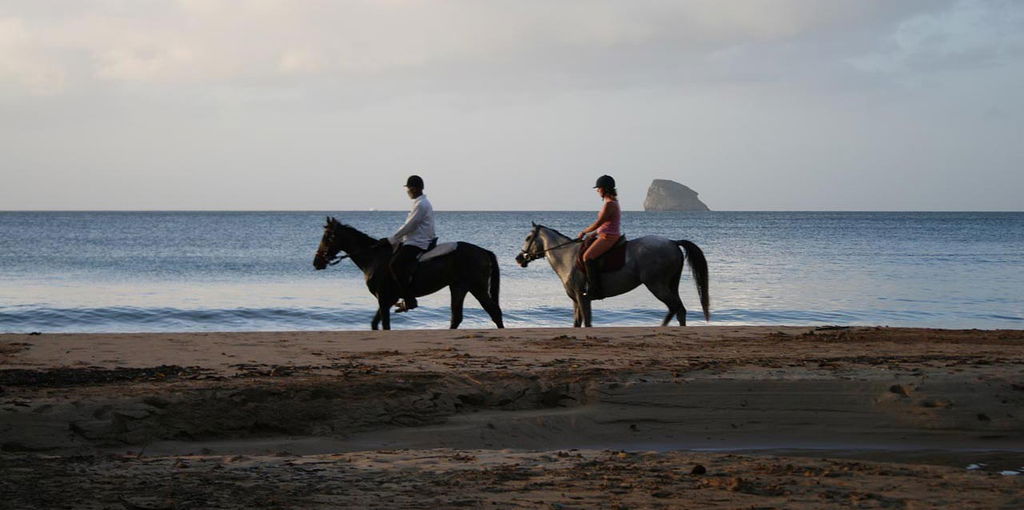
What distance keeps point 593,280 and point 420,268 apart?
2.43 meters

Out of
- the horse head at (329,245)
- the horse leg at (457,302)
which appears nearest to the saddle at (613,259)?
the horse leg at (457,302)

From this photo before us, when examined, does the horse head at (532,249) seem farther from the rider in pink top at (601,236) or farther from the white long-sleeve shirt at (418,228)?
the white long-sleeve shirt at (418,228)

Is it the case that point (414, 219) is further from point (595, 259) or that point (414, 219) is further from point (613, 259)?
point (613, 259)

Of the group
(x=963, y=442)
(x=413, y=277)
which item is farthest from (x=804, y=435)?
(x=413, y=277)

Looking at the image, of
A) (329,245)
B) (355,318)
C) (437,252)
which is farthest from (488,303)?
A: (355,318)

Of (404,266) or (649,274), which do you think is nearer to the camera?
(404,266)

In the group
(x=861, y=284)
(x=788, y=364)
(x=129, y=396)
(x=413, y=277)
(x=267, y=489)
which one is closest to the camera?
(x=267, y=489)

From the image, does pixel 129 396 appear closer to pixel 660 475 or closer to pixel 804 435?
pixel 660 475

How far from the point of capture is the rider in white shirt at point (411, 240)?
12562 millimetres

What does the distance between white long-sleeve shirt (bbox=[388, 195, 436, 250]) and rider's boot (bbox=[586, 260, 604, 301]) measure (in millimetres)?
2223

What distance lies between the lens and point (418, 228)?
41.8ft

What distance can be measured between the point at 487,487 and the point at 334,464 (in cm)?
96

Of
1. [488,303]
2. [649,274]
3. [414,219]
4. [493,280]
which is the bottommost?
[488,303]

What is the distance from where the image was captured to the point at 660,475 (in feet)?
17.1
